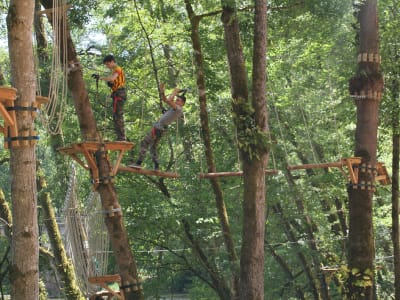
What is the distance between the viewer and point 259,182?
31.9 ft

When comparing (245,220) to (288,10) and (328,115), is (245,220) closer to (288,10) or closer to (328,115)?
(288,10)

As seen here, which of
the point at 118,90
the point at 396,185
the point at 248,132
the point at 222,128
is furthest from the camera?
the point at 222,128

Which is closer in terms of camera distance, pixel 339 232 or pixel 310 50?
pixel 310 50

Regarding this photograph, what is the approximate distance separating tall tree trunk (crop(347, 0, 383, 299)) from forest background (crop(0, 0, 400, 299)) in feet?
3.61

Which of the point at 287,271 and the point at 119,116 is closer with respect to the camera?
the point at 119,116

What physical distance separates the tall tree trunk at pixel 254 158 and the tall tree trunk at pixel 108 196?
1.53 m

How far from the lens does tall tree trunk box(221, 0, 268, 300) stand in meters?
9.61

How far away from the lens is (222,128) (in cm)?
1766

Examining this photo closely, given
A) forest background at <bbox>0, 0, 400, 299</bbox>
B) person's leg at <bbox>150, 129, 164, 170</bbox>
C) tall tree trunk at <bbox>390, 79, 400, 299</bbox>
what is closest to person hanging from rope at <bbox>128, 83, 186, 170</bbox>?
person's leg at <bbox>150, 129, 164, 170</bbox>

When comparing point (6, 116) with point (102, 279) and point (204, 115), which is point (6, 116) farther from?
point (204, 115)

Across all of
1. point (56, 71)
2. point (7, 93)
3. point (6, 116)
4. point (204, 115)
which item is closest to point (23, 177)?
point (6, 116)

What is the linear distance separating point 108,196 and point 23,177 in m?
3.00

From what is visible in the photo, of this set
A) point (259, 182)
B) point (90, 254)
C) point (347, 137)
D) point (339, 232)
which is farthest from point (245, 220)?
point (339, 232)

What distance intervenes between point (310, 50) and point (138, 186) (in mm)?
4951
